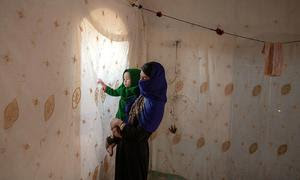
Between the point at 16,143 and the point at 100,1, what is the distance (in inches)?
39.9

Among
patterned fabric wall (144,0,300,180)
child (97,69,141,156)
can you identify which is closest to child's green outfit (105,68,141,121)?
child (97,69,141,156)

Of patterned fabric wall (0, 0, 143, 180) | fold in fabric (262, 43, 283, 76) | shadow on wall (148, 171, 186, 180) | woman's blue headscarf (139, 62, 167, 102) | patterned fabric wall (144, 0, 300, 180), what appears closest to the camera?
patterned fabric wall (0, 0, 143, 180)

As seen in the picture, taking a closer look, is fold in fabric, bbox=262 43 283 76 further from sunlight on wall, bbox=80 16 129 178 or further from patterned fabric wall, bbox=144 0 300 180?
sunlight on wall, bbox=80 16 129 178

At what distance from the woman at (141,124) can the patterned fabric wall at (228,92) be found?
0.86m

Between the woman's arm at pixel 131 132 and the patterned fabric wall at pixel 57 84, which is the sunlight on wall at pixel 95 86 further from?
the woman's arm at pixel 131 132

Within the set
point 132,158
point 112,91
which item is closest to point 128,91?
point 112,91

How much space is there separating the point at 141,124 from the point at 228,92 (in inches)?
44.3

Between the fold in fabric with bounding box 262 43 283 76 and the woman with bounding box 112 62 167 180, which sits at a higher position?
the fold in fabric with bounding box 262 43 283 76

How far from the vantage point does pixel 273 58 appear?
210cm

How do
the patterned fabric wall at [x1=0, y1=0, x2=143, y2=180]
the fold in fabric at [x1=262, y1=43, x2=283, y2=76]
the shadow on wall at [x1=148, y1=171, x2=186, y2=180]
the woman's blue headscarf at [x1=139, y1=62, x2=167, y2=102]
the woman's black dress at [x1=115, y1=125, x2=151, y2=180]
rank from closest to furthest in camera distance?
the patterned fabric wall at [x1=0, y1=0, x2=143, y2=180]
the woman's blue headscarf at [x1=139, y1=62, x2=167, y2=102]
the woman's black dress at [x1=115, y1=125, x2=151, y2=180]
the fold in fabric at [x1=262, y1=43, x2=283, y2=76]
the shadow on wall at [x1=148, y1=171, x2=186, y2=180]

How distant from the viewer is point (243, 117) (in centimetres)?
237

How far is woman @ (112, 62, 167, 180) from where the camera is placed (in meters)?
1.54

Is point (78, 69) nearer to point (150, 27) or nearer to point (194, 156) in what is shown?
point (150, 27)

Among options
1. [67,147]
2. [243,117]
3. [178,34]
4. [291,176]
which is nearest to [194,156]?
[243,117]
